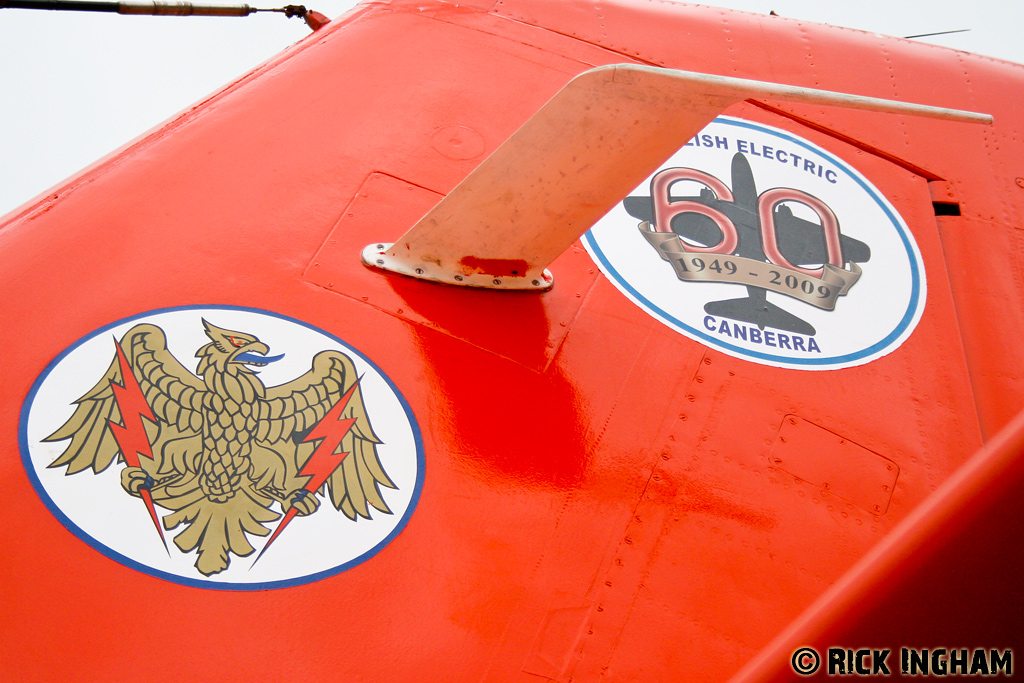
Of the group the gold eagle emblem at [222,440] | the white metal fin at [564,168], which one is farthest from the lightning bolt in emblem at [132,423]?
the white metal fin at [564,168]

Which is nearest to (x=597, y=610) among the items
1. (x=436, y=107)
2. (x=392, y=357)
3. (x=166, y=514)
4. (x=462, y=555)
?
(x=462, y=555)

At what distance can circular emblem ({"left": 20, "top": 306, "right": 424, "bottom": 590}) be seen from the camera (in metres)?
2.41

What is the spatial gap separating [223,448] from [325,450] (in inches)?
12.0

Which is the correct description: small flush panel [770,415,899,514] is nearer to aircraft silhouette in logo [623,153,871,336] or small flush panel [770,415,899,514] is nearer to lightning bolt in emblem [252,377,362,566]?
aircraft silhouette in logo [623,153,871,336]

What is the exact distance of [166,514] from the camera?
2.43 metres

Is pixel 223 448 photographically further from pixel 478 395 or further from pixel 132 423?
pixel 478 395

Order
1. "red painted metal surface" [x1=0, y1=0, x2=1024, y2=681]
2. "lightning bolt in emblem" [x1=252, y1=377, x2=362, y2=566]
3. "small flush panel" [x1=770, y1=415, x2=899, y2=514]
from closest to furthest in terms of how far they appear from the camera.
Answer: "red painted metal surface" [x1=0, y1=0, x2=1024, y2=681] → "lightning bolt in emblem" [x1=252, y1=377, x2=362, y2=566] → "small flush panel" [x1=770, y1=415, x2=899, y2=514]

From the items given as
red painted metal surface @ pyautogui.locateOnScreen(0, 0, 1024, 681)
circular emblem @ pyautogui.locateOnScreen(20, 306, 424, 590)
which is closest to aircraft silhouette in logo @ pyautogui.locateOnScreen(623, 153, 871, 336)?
red painted metal surface @ pyautogui.locateOnScreen(0, 0, 1024, 681)

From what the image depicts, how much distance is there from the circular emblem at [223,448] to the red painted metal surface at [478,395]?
0.20ft

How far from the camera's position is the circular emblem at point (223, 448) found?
2406 millimetres

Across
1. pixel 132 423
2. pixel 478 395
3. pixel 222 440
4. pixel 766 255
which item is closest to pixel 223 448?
pixel 222 440

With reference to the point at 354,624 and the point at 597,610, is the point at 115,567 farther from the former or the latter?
the point at 597,610

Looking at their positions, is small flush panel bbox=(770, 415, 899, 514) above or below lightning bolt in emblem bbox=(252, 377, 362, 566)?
above

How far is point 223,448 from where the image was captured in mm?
2580
